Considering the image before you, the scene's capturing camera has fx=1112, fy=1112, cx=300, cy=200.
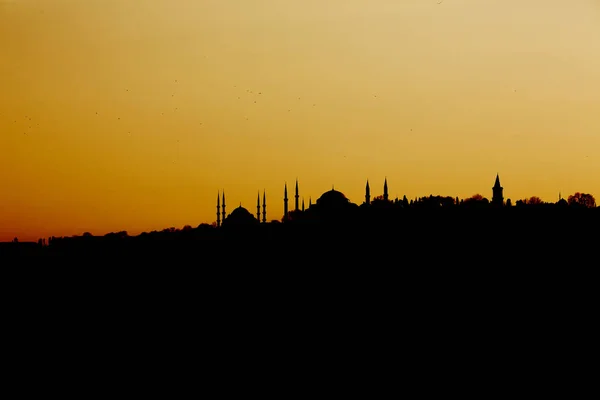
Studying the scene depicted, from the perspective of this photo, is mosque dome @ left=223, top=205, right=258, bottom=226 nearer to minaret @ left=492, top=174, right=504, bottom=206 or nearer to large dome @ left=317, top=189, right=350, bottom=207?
large dome @ left=317, top=189, right=350, bottom=207

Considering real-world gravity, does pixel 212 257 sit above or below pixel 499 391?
above

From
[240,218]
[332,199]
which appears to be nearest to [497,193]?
[332,199]

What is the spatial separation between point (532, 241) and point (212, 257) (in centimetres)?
3404

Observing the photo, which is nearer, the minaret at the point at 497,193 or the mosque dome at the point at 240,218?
the minaret at the point at 497,193

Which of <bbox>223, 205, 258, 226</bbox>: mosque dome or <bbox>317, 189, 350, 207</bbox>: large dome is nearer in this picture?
<bbox>317, 189, 350, 207</bbox>: large dome

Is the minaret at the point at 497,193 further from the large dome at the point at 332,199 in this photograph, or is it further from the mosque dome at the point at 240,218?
the mosque dome at the point at 240,218

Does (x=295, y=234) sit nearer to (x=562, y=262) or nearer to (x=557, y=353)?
(x=562, y=262)

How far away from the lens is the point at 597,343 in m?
56.4

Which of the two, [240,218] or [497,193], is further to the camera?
[240,218]

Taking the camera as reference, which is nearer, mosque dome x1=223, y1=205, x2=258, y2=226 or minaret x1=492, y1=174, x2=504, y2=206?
minaret x1=492, y1=174, x2=504, y2=206

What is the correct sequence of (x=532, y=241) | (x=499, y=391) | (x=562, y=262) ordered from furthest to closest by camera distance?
(x=532, y=241)
(x=562, y=262)
(x=499, y=391)

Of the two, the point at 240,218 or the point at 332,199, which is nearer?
the point at 332,199

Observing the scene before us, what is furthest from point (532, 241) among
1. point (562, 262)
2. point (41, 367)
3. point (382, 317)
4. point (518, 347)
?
point (41, 367)

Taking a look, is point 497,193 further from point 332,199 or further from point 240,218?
point 240,218
